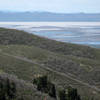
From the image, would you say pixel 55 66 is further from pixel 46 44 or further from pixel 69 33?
pixel 69 33

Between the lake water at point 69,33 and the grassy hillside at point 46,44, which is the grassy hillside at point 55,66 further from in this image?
the lake water at point 69,33

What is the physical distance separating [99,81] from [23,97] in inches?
477

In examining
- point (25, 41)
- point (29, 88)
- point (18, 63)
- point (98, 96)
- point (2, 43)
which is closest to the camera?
point (29, 88)

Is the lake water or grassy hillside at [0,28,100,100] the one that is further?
the lake water

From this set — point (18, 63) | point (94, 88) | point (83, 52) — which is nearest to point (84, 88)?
point (94, 88)

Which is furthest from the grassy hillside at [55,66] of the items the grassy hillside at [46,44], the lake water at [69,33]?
the lake water at [69,33]

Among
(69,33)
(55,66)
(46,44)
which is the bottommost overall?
(69,33)

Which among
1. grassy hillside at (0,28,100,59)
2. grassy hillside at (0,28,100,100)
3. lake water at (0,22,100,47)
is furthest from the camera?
lake water at (0,22,100,47)

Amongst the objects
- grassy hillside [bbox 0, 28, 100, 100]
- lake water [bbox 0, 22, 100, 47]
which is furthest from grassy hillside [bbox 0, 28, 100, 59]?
A: lake water [bbox 0, 22, 100, 47]

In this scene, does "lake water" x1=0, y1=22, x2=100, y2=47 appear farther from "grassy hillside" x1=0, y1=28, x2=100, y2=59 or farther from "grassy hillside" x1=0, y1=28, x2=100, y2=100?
"grassy hillside" x1=0, y1=28, x2=100, y2=100

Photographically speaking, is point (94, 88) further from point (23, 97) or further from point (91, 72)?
point (23, 97)

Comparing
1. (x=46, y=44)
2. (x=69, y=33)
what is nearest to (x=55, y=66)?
(x=46, y=44)

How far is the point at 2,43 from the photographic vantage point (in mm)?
34875

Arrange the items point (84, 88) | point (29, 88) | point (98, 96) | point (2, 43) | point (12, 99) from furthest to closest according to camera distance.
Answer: point (2, 43) → point (84, 88) → point (98, 96) → point (29, 88) → point (12, 99)
